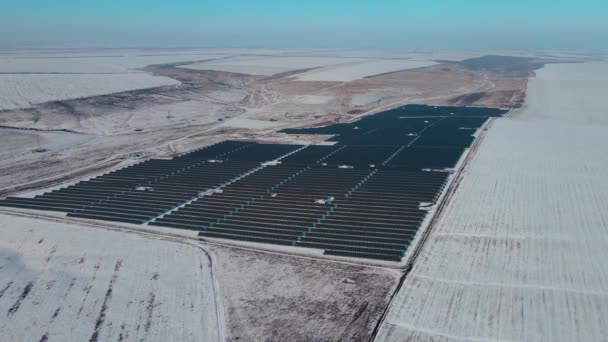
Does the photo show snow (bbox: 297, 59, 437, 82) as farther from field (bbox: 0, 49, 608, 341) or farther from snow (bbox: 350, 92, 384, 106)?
field (bbox: 0, 49, 608, 341)

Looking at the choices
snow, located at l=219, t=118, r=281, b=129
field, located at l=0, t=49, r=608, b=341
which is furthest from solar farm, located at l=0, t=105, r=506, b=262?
snow, located at l=219, t=118, r=281, b=129

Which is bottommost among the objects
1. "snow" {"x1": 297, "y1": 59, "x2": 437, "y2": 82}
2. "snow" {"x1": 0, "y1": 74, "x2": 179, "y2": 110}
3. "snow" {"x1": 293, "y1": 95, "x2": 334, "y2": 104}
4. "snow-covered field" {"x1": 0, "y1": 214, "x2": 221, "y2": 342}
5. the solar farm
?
"snow-covered field" {"x1": 0, "y1": 214, "x2": 221, "y2": 342}

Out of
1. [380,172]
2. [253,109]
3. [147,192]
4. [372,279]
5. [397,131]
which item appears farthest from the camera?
[253,109]

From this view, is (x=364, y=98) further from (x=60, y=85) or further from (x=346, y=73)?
(x=60, y=85)

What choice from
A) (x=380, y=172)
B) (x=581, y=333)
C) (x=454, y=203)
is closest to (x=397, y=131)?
(x=380, y=172)

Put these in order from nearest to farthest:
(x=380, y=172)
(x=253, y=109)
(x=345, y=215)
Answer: (x=345, y=215)
(x=380, y=172)
(x=253, y=109)

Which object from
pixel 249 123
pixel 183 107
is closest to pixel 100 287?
pixel 249 123

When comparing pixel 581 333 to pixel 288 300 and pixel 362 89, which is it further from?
pixel 362 89
